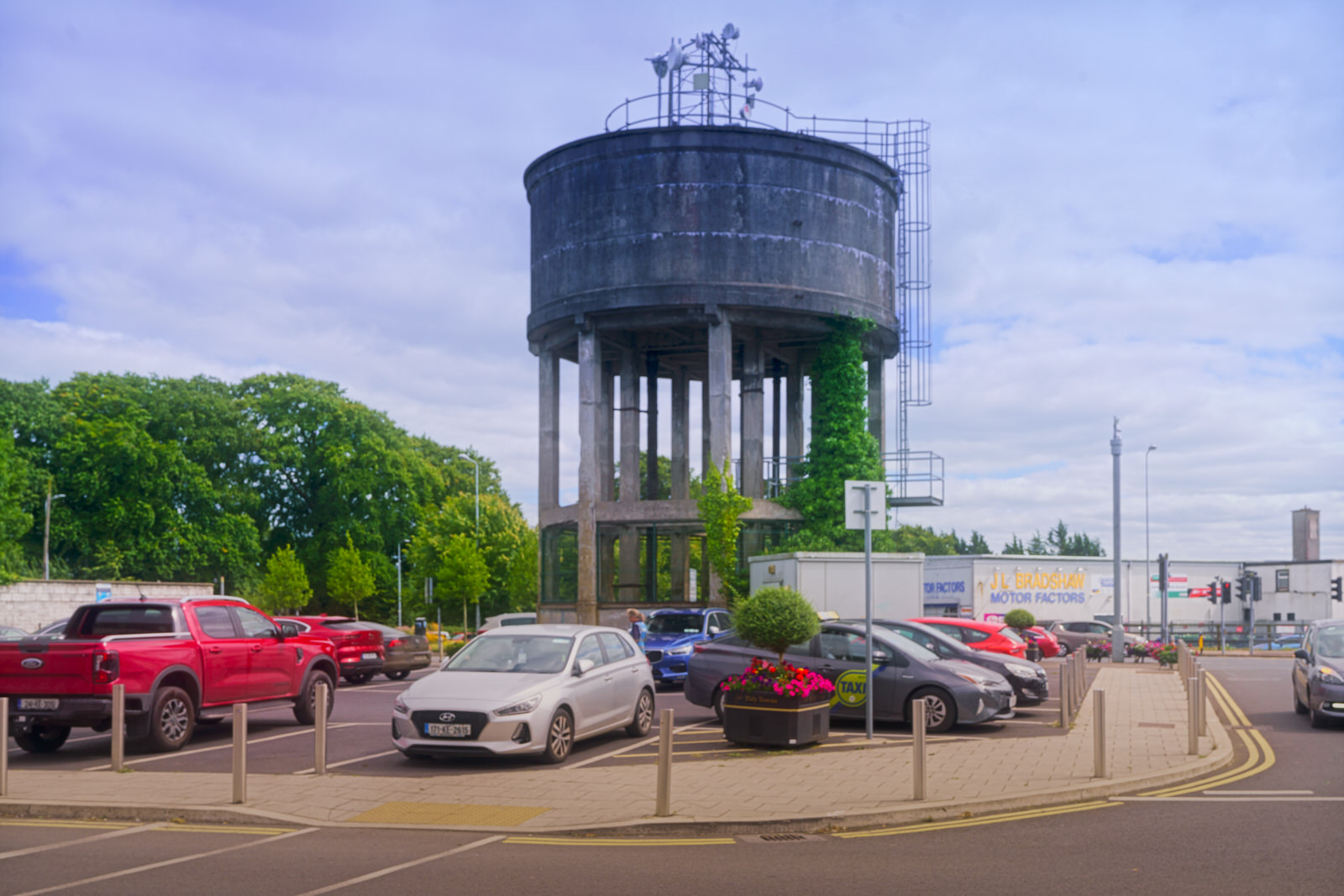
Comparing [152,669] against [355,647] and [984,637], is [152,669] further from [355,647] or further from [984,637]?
[984,637]

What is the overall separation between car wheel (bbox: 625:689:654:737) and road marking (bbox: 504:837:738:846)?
20.2ft

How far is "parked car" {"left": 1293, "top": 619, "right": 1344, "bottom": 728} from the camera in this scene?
1745cm

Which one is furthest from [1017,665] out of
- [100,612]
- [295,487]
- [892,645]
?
[295,487]

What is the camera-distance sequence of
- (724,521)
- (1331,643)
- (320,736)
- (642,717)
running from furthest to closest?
(724,521), (1331,643), (642,717), (320,736)

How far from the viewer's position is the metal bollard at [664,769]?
9.99 m

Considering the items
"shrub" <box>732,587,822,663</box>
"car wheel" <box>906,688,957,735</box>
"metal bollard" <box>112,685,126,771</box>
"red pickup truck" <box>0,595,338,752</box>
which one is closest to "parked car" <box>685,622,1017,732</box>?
"car wheel" <box>906,688,957,735</box>

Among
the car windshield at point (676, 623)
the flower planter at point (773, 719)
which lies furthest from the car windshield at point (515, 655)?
the car windshield at point (676, 623)

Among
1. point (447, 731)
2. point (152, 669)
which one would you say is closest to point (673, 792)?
point (447, 731)

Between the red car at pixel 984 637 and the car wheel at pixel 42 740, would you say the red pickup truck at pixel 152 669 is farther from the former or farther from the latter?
the red car at pixel 984 637

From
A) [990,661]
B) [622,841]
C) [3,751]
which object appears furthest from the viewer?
[990,661]

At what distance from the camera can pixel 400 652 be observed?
96.3ft

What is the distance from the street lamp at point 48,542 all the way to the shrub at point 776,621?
169 ft

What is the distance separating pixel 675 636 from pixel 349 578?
Answer: 40828mm

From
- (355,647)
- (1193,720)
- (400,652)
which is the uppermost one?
(1193,720)
